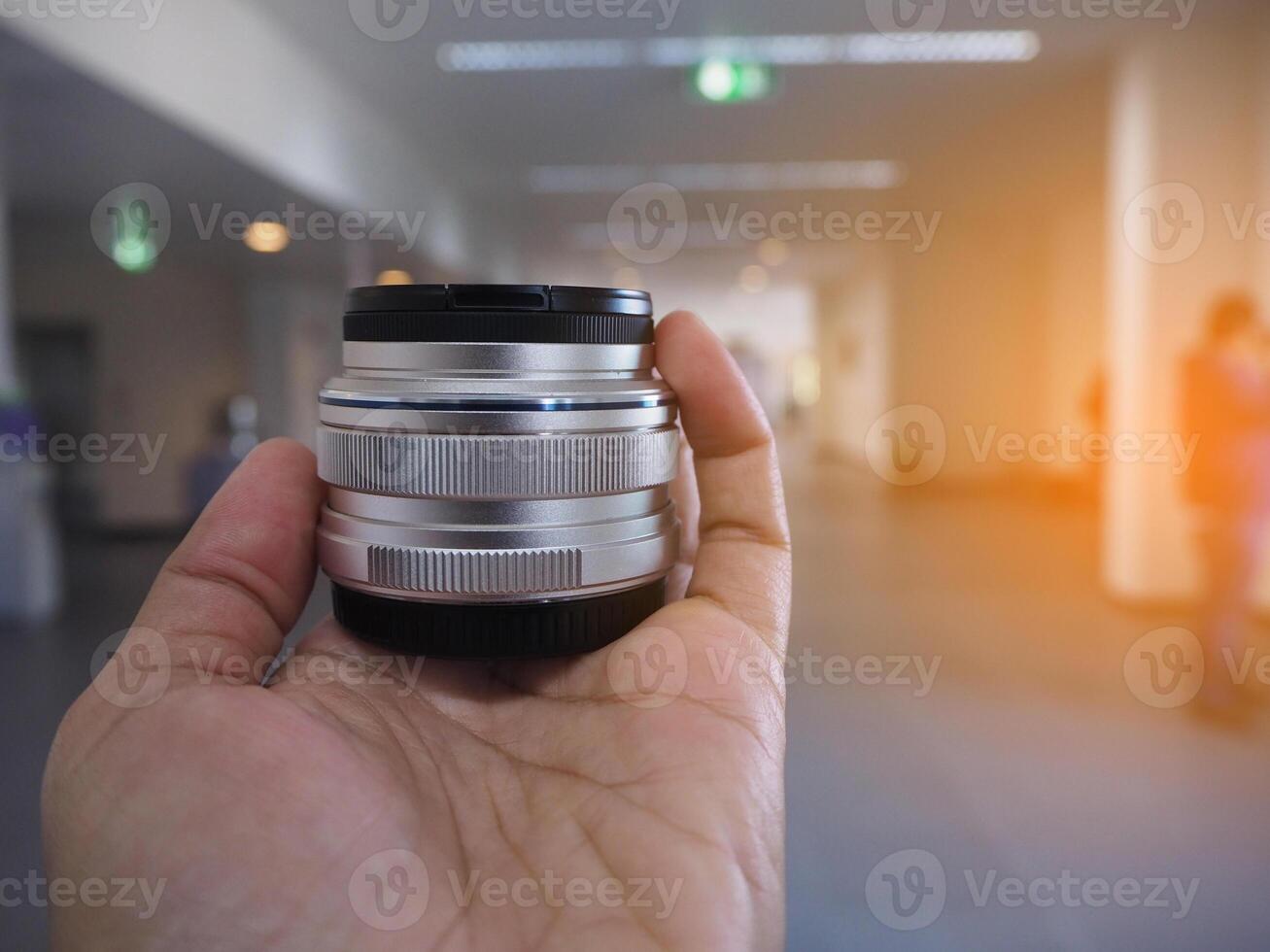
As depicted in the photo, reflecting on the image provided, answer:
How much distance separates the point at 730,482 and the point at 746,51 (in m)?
1.80

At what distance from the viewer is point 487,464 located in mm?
529

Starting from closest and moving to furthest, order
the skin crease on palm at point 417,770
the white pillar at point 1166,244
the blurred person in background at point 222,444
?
the skin crease on palm at point 417,770
the white pillar at point 1166,244
the blurred person in background at point 222,444

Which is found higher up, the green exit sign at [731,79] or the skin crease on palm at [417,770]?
the green exit sign at [731,79]

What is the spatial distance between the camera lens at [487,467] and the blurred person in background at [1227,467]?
1.83m

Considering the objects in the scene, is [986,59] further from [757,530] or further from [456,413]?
[456,413]

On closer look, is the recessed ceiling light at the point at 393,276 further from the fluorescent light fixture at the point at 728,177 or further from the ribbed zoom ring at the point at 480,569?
the ribbed zoom ring at the point at 480,569

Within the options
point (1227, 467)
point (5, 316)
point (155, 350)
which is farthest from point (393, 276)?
point (1227, 467)

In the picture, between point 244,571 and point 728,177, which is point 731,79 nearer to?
point 728,177

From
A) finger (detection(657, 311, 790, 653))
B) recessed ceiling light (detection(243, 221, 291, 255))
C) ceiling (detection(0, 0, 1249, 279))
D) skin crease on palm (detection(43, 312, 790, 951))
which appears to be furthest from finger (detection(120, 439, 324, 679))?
recessed ceiling light (detection(243, 221, 291, 255))

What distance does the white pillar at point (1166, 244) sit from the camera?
7.71 ft

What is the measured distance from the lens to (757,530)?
69 cm

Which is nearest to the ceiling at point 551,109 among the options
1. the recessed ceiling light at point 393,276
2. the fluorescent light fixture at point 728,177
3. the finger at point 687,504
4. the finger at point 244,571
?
the fluorescent light fixture at point 728,177

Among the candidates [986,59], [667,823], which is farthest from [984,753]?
[986,59]

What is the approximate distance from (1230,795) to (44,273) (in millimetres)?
3435
